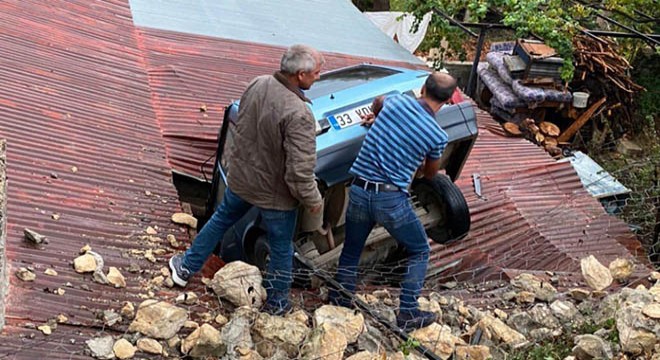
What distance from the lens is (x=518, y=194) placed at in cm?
748

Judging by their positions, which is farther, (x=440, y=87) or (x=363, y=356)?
(x=440, y=87)

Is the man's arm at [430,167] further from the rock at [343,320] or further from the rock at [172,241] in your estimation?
the rock at [172,241]

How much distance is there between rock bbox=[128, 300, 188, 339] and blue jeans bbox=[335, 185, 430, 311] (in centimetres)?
129

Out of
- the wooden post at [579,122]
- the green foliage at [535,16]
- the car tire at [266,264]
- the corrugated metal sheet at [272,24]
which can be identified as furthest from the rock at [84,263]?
the wooden post at [579,122]

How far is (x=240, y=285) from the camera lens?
4121mm

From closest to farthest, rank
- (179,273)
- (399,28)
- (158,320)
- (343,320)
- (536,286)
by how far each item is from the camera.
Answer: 1. (158,320)
2. (343,320)
3. (179,273)
4. (536,286)
5. (399,28)

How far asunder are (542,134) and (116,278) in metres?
9.46

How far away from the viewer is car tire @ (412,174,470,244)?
546 centimetres

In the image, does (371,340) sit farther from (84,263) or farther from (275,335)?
(84,263)

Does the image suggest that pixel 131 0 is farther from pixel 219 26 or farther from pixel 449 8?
pixel 449 8

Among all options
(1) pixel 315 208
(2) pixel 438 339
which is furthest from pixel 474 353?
(1) pixel 315 208

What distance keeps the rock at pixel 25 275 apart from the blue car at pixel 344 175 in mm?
1368

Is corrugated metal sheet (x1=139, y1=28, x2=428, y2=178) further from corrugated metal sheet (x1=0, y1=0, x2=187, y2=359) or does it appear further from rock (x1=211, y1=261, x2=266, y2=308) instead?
rock (x1=211, y1=261, x2=266, y2=308)

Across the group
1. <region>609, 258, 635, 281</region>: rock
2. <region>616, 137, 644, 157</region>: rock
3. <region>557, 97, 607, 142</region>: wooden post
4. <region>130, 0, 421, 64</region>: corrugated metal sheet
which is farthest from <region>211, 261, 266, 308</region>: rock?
<region>616, 137, 644, 157</region>: rock
